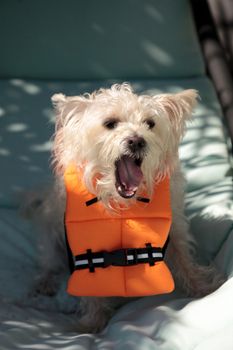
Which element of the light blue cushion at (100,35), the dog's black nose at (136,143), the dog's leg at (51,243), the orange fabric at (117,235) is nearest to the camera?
the dog's black nose at (136,143)

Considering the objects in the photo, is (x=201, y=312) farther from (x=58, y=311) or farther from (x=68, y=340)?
(x=58, y=311)

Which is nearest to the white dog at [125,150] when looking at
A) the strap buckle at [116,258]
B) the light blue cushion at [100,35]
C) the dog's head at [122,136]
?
the dog's head at [122,136]

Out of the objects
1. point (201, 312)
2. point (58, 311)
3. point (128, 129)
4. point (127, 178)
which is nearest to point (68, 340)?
point (58, 311)

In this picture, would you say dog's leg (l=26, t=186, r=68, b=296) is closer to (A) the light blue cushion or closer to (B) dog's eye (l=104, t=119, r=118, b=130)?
(B) dog's eye (l=104, t=119, r=118, b=130)

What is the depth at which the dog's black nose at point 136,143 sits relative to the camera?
1819 millimetres

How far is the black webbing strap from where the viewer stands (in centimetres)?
194

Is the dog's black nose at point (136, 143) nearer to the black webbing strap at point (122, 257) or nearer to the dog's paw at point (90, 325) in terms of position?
the black webbing strap at point (122, 257)

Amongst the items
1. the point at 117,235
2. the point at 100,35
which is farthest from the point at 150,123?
the point at 100,35

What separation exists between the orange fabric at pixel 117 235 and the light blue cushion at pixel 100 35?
1093 mm

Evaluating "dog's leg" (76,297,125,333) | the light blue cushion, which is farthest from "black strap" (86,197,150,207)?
the light blue cushion

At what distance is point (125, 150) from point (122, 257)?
15.3 inches

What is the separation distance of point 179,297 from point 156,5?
159 cm

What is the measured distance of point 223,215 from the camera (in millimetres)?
2316

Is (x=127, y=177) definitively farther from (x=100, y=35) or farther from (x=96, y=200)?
(x=100, y=35)
